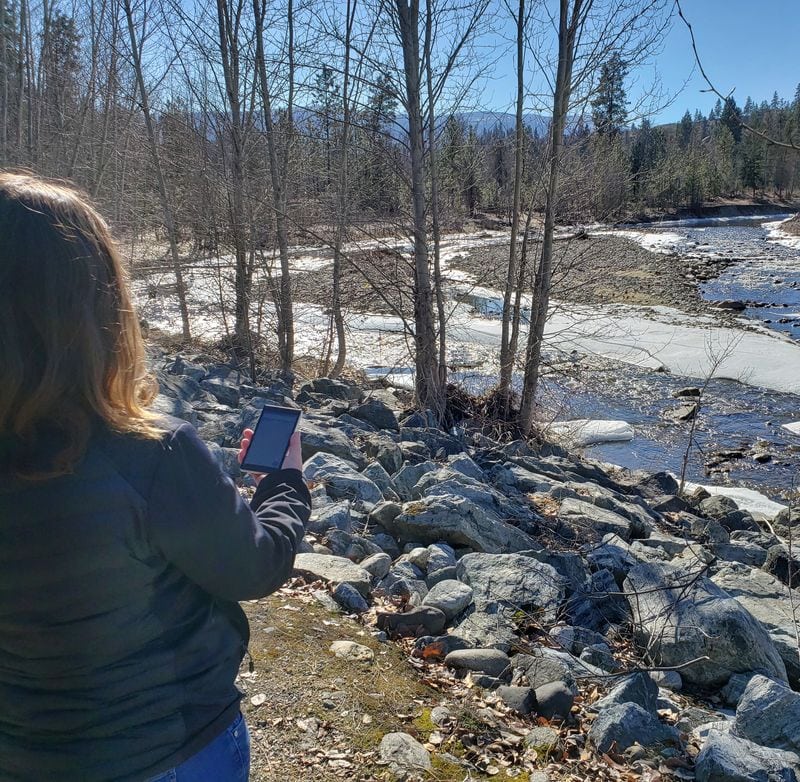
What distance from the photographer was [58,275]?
1190 millimetres

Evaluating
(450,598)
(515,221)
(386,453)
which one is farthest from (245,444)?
(515,221)

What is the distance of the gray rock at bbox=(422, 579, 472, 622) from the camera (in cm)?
→ 427

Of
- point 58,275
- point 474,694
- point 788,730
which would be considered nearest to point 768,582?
point 788,730

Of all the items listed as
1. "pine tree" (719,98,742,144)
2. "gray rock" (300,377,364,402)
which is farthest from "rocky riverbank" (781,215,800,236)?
"pine tree" (719,98,742,144)

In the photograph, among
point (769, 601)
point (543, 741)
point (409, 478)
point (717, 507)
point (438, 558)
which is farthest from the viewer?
point (717, 507)

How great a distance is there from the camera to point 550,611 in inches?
176

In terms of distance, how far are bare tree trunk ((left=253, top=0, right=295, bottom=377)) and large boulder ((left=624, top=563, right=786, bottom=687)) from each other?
7979 millimetres

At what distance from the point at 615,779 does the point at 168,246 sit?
15248 mm

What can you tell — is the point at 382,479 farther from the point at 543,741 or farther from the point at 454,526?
the point at 543,741

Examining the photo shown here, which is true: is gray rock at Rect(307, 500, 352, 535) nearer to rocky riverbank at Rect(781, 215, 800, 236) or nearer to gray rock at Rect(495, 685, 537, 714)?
gray rock at Rect(495, 685, 537, 714)

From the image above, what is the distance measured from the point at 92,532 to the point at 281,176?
1230cm

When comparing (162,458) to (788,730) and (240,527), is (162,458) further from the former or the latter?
(788,730)

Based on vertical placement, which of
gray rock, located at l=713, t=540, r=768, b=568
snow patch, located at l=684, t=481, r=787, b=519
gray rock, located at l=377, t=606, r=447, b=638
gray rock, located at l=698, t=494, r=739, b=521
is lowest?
snow patch, located at l=684, t=481, r=787, b=519

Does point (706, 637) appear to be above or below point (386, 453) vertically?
below
